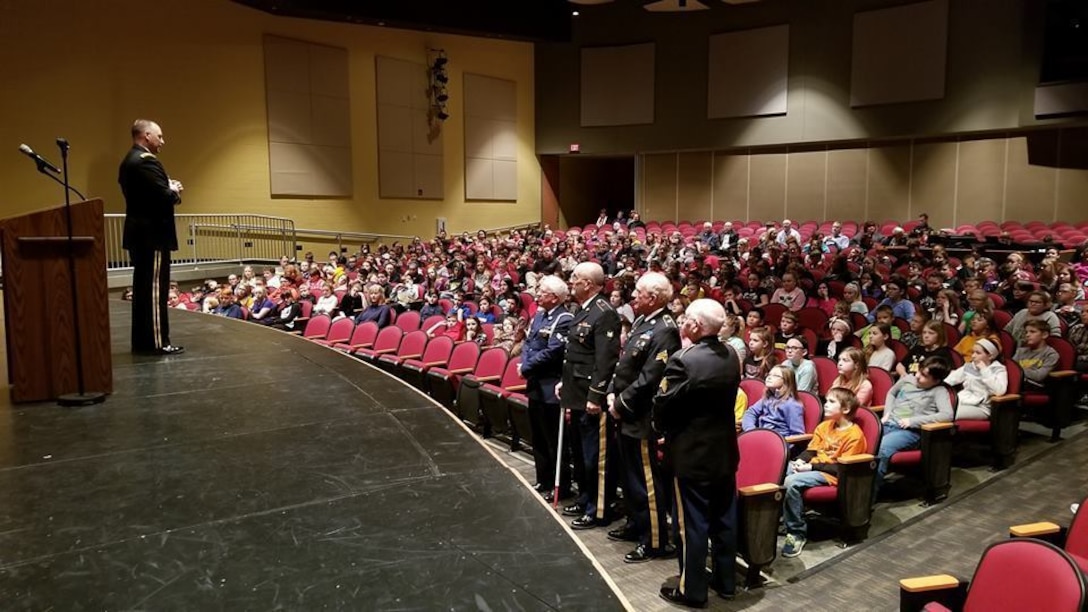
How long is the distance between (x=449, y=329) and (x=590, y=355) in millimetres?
3252

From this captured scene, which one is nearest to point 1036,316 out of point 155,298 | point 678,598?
point 678,598

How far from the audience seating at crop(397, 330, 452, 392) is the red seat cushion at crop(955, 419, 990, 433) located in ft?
11.6

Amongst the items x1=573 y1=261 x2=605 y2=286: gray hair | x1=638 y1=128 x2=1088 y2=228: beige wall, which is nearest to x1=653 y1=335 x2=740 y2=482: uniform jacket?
x1=573 y1=261 x2=605 y2=286: gray hair

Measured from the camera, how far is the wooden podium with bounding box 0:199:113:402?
2.40 m

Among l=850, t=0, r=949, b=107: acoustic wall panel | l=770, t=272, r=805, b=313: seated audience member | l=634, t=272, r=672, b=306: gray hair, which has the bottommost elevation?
l=770, t=272, r=805, b=313: seated audience member

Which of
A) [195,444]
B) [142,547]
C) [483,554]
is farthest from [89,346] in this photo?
[483,554]

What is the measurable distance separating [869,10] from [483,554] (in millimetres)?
13228

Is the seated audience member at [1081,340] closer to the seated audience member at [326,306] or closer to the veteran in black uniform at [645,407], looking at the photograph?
the veteran in black uniform at [645,407]

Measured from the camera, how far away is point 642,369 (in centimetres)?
313

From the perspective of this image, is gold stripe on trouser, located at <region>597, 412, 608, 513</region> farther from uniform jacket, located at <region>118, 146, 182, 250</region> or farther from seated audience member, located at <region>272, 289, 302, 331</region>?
seated audience member, located at <region>272, 289, 302, 331</region>

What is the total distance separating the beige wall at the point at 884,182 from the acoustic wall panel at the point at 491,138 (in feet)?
9.39

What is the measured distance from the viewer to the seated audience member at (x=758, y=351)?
14.2 ft

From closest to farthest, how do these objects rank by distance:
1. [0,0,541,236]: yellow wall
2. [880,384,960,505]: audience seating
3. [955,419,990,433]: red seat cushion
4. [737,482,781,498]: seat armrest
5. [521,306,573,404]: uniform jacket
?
[737,482,781,498]: seat armrest → [880,384,960,505]: audience seating → [521,306,573,404]: uniform jacket → [955,419,990,433]: red seat cushion → [0,0,541,236]: yellow wall

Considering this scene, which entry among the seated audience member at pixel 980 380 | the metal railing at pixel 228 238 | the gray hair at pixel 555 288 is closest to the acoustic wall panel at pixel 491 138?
the metal railing at pixel 228 238
